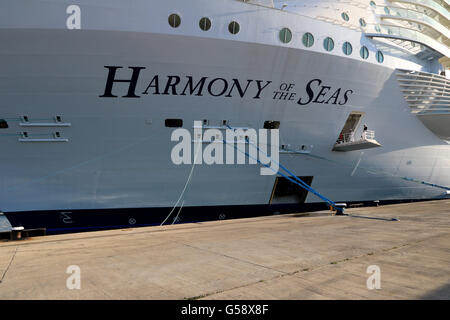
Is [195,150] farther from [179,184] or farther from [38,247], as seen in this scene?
[38,247]

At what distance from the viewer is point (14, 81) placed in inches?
354

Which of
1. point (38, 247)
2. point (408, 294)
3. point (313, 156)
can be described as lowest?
point (38, 247)

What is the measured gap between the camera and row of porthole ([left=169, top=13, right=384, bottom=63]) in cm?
939

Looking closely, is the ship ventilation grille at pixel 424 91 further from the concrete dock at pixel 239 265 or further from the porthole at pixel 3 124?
the porthole at pixel 3 124

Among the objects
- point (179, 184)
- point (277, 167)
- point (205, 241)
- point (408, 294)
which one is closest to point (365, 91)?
point (277, 167)

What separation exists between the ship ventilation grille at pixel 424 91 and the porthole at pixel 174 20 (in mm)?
8399

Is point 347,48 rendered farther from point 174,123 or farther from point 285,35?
point 174,123

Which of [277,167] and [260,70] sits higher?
[260,70]

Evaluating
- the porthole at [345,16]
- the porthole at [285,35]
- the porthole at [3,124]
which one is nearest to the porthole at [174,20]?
the porthole at [285,35]

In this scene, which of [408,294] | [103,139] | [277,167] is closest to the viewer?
[408,294]

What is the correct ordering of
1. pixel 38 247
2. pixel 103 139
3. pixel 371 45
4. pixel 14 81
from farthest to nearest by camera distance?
1. pixel 371 45
2. pixel 103 139
3. pixel 14 81
4. pixel 38 247

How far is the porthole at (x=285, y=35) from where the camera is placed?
1048cm

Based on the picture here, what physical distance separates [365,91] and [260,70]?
14.5ft

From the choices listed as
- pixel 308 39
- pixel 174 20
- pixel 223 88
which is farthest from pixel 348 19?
pixel 174 20
